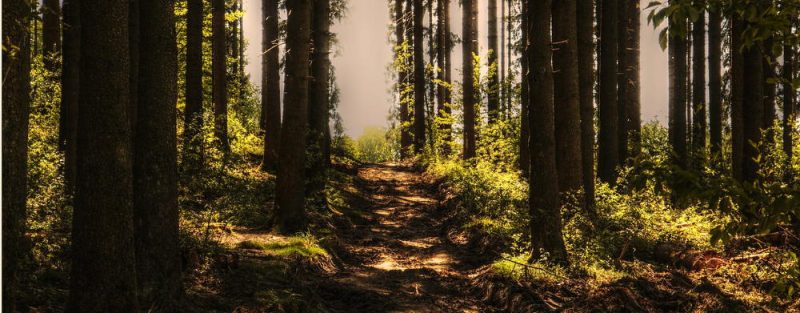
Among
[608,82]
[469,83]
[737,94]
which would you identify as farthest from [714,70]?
[737,94]

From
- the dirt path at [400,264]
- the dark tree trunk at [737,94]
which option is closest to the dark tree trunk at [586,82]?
the dark tree trunk at [737,94]

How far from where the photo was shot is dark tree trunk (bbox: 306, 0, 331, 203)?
15523mm

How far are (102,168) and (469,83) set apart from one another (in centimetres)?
1893

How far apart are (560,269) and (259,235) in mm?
6026

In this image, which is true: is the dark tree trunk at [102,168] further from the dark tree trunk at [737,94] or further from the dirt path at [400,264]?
the dark tree trunk at [737,94]

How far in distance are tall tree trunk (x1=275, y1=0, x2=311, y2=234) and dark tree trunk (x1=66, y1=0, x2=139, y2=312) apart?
692 centimetres

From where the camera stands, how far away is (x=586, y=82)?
44.3ft

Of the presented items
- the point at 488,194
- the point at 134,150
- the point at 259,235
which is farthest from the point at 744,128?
the point at 134,150

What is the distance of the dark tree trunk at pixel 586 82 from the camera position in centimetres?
1311

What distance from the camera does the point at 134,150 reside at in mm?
6246

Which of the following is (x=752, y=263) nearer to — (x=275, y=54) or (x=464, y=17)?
(x=275, y=54)

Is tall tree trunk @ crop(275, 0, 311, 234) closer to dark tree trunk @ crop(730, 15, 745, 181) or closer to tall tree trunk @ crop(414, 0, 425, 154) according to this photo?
dark tree trunk @ crop(730, 15, 745, 181)

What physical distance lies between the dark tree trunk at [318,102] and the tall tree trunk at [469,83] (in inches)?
290

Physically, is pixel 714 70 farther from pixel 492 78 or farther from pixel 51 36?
pixel 51 36
